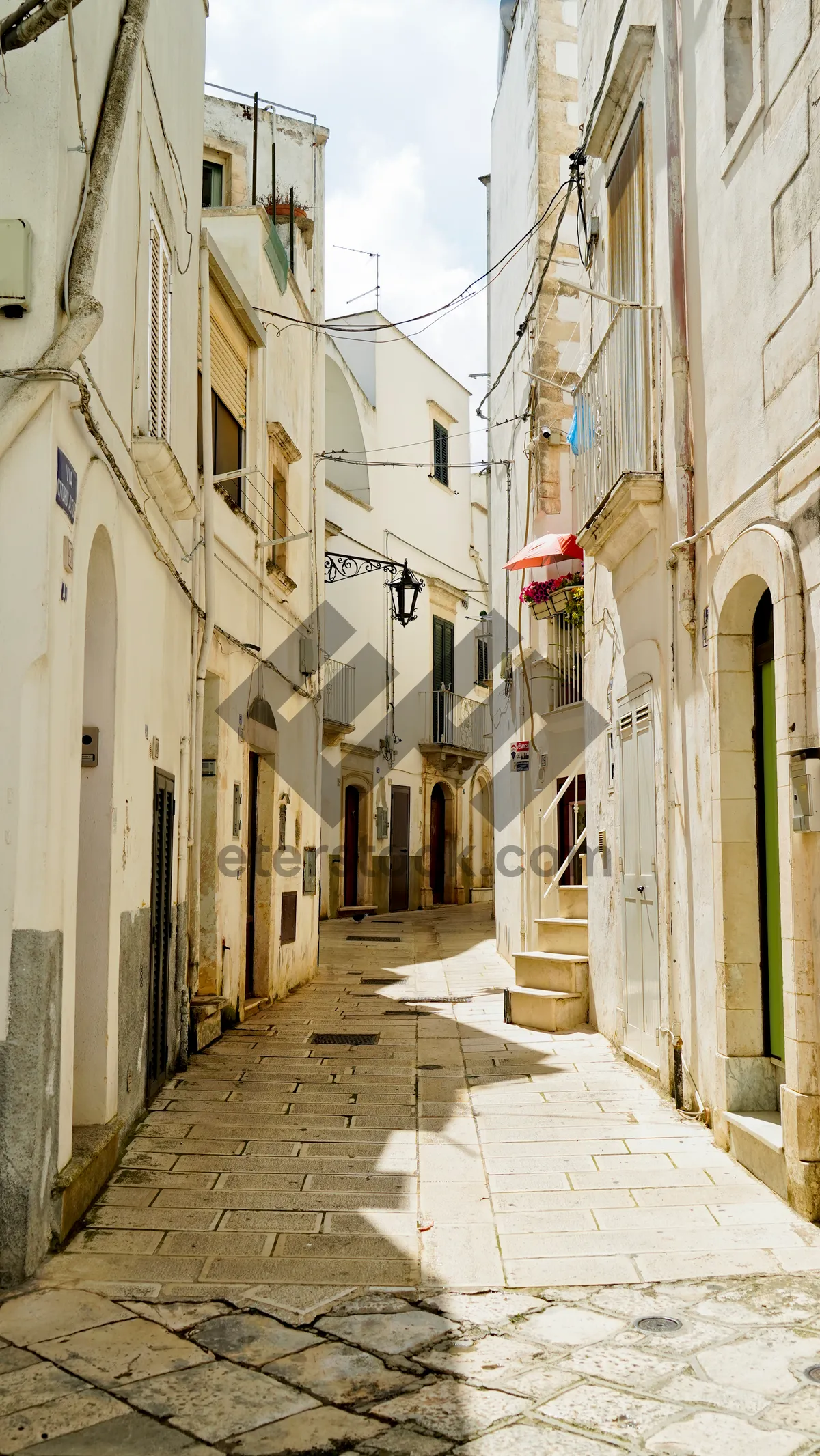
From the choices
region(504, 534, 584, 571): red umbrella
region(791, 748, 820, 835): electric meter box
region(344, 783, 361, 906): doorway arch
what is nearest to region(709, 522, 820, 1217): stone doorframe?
region(791, 748, 820, 835): electric meter box

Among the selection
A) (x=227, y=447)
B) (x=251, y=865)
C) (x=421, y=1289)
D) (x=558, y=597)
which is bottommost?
(x=421, y=1289)

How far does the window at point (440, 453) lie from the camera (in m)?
30.0

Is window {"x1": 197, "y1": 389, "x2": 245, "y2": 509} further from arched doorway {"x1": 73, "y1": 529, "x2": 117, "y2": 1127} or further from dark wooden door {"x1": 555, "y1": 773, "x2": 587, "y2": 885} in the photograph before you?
dark wooden door {"x1": 555, "y1": 773, "x2": 587, "y2": 885}

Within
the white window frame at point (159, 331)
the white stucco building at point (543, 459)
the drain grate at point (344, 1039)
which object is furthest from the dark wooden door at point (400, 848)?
the white window frame at point (159, 331)

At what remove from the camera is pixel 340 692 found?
25156mm

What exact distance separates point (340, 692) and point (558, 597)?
483 inches

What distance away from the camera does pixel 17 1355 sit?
3748 mm

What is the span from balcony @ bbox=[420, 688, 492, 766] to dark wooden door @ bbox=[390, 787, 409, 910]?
56.4 inches

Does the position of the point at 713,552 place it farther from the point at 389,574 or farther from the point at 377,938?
the point at 389,574

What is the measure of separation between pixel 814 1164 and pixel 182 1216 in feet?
8.51

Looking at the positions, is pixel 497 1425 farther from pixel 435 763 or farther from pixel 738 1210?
pixel 435 763

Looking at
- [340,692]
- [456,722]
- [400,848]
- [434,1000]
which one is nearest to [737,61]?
[434,1000]

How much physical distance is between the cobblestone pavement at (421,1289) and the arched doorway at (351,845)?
1825cm

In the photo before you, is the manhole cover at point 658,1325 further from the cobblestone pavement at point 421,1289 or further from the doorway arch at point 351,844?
the doorway arch at point 351,844
